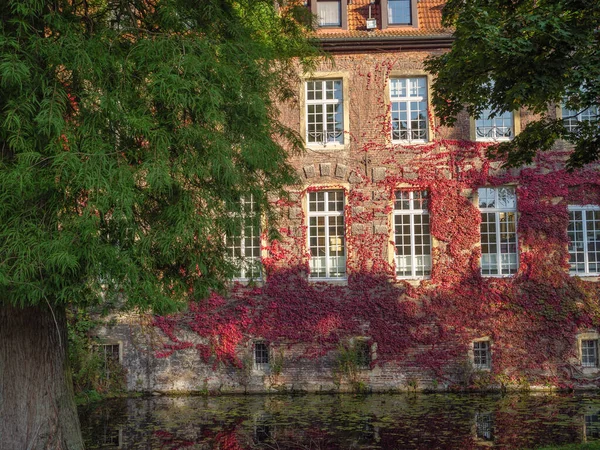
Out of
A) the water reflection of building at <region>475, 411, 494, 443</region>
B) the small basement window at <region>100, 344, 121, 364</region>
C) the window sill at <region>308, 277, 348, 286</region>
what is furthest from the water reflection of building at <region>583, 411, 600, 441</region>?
the small basement window at <region>100, 344, 121, 364</region>

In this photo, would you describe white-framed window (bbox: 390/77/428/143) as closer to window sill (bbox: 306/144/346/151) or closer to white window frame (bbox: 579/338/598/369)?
window sill (bbox: 306/144/346/151)

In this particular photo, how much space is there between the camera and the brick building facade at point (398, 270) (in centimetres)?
1800

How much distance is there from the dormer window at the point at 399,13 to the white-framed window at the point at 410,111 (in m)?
1.41

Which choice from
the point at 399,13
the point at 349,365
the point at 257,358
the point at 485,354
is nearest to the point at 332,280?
the point at 349,365

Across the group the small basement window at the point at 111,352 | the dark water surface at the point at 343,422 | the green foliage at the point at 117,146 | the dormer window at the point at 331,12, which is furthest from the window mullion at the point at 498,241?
the green foliage at the point at 117,146

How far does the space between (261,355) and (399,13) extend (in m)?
8.71

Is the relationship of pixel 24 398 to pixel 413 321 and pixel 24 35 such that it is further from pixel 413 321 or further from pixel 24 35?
pixel 413 321

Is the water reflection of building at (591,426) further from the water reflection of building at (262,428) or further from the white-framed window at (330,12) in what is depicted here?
the white-framed window at (330,12)

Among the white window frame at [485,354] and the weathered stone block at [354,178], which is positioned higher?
the weathered stone block at [354,178]

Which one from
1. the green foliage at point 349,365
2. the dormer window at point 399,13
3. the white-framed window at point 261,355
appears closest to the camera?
the green foliage at point 349,365

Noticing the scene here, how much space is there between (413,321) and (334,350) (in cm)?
190

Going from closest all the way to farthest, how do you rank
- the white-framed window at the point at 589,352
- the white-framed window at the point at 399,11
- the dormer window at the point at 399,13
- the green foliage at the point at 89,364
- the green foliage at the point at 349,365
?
the green foliage at the point at 89,364, the green foliage at the point at 349,365, the white-framed window at the point at 589,352, the dormer window at the point at 399,13, the white-framed window at the point at 399,11

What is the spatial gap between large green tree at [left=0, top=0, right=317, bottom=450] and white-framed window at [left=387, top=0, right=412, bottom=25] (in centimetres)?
973

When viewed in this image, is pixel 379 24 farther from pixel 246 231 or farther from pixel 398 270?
pixel 246 231
